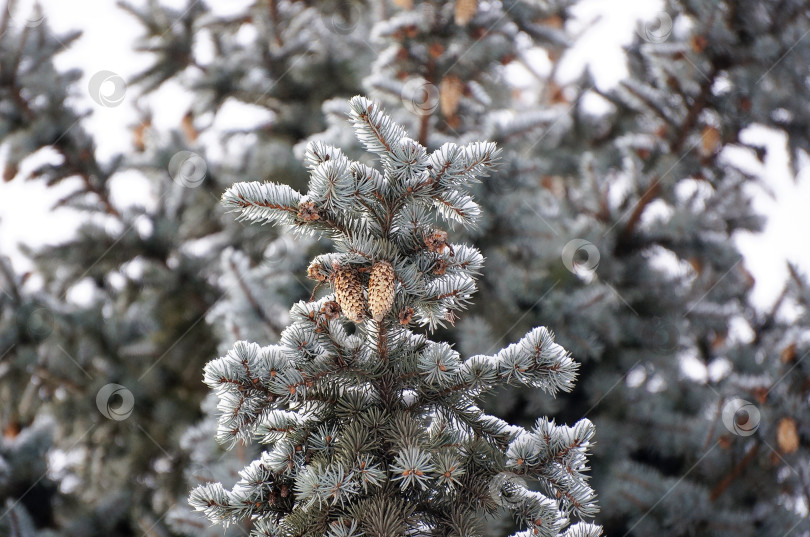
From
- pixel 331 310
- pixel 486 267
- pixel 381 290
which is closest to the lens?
pixel 381 290

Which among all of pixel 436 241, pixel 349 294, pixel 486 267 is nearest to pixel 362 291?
pixel 349 294

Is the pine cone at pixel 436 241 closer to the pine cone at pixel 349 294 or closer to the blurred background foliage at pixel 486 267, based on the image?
the pine cone at pixel 349 294

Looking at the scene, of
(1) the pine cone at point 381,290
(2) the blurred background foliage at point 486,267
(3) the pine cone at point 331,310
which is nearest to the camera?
(1) the pine cone at point 381,290

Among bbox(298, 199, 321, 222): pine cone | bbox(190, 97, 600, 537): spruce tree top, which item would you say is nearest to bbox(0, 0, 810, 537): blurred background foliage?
bbox(190, 97, 600, 537): spruce tree top

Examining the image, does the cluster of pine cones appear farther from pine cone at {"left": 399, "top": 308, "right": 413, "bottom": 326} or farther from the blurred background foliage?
the blurred background foliage

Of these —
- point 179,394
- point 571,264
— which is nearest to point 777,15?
point 571,264

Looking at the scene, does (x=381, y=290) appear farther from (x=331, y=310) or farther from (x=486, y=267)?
(x=486, y=267)

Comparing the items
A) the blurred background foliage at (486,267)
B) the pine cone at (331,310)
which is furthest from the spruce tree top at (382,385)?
the blurred background foliage at (486,267)
